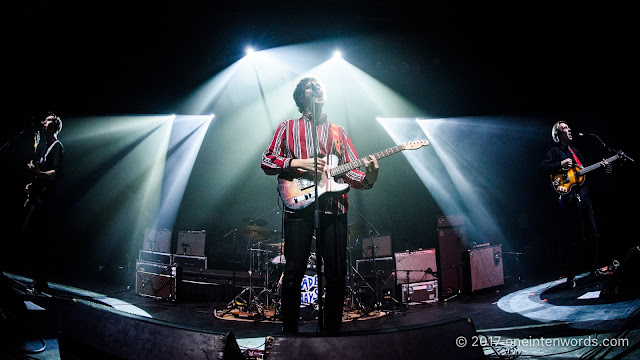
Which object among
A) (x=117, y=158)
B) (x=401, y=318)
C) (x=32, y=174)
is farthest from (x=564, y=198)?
(x=117, y=158)

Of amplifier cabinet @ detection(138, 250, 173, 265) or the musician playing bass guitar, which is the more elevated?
the musician playing bass guitar

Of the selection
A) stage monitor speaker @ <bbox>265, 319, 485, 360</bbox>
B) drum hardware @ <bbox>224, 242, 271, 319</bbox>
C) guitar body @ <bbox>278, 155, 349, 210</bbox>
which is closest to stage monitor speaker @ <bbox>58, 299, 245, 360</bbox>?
stage monitor speaker @ <bbox>265, 319, 485, 360</bbox>

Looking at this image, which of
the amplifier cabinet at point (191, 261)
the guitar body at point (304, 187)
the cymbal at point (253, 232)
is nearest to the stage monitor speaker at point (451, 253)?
the cymbal at point (253, 232)

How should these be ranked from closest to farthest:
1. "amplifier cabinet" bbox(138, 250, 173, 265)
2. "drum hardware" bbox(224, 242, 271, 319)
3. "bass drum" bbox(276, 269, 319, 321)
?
"drum hardware" bbox(224, 242, 271, 319) → "bass drum" bbox(276, 269, 319, 321) → "amplifier cabinet" bbox(138, 250, 173, 265)

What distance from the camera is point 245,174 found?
1126cm

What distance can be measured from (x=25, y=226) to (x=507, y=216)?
1097 cm

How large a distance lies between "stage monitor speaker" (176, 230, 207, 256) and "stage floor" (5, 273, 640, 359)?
4.37ft

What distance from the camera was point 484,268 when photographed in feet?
24.2

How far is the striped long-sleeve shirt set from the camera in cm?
264

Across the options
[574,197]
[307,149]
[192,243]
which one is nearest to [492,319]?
[574,197]

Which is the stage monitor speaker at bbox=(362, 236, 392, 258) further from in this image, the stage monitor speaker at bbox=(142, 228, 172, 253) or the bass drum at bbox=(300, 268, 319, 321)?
the stage monitor speaker at bbox=(142, 228, 172, 253)

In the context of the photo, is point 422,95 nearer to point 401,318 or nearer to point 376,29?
point 376,29

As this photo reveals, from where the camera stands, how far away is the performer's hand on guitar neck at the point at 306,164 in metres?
2.55

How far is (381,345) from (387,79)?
8.61 meters
